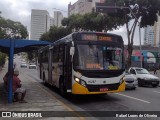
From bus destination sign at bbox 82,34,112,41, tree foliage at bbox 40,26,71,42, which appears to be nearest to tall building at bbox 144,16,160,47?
tree foliage at bbox 40,26,71,42

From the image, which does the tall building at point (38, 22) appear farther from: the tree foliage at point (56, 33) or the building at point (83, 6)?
the tree foliage at point (56, 33)

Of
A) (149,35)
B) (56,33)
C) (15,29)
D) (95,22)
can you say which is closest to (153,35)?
(149,35)

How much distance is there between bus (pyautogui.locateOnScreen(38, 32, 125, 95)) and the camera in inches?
550

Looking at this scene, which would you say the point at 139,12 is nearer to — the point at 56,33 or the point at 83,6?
the point at 56,33

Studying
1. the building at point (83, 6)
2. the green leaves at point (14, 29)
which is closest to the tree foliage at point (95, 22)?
the green leaves at point (14, 29)

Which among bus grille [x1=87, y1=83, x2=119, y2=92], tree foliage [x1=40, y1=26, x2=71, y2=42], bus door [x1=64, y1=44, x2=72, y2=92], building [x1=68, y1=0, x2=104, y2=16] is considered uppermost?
building [x1=68, y1=0, x2=104, y2=16]

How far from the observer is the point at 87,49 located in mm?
14281

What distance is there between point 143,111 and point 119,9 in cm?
2589

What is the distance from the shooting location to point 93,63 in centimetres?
1416

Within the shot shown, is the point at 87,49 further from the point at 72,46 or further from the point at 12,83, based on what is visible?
the point at 12,83

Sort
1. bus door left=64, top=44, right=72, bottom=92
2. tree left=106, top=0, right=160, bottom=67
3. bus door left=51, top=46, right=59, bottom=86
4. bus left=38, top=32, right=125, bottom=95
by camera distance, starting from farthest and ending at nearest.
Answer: tree left=106, top=0, right=160, bottom=67
bus door left=51, top=46, right=59, bottom=86
bus door left=64, top=44, right=72, bottom=92
bus left=38, top=32, right=125, bottom=95

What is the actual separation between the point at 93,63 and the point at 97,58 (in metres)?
0.28

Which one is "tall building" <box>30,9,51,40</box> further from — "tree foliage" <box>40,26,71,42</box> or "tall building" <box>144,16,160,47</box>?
"tree foliage" <box>40,26,71,42</box>

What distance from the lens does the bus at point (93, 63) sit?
14.0 m
